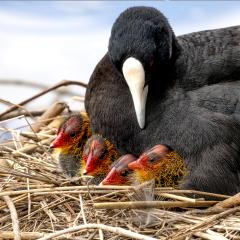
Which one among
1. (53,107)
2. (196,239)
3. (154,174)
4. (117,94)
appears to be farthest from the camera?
(53,107)

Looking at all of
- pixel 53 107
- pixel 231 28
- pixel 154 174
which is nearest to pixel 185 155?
pixel 154 174

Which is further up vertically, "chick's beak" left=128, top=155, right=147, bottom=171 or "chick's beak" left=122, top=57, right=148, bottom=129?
"chick's beak" left=122, top=57, right=148, bottom=129

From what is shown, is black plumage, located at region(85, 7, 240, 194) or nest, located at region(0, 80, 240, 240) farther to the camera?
black plumage, located at region(85, 7, 240, 194)

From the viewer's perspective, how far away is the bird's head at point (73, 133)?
3.91 meters

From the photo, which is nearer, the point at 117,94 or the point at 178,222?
the point at 178,222

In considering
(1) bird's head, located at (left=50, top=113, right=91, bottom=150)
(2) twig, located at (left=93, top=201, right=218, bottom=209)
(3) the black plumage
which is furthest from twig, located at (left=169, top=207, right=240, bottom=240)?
(1) bird's head, located at (left=50, top=113, right=91, bottom=150)

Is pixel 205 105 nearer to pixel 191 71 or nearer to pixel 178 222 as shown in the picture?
pixel 191 71

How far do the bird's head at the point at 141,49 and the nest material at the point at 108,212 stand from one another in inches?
19.3

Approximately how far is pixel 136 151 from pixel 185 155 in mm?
285

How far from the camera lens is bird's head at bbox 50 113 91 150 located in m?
3.91

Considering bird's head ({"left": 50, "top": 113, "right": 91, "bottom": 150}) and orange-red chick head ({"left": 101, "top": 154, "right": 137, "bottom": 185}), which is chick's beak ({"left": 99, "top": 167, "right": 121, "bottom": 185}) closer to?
orange-red chick head ({"left": 101, "top": 154, "right": 137, "bottom": 185})

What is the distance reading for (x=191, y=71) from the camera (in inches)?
142

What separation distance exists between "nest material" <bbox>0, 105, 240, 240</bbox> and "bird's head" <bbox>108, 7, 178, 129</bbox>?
1.61 feet

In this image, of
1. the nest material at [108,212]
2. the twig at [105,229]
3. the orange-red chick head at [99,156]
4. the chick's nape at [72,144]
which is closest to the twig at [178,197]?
the nest material at [108,212]
